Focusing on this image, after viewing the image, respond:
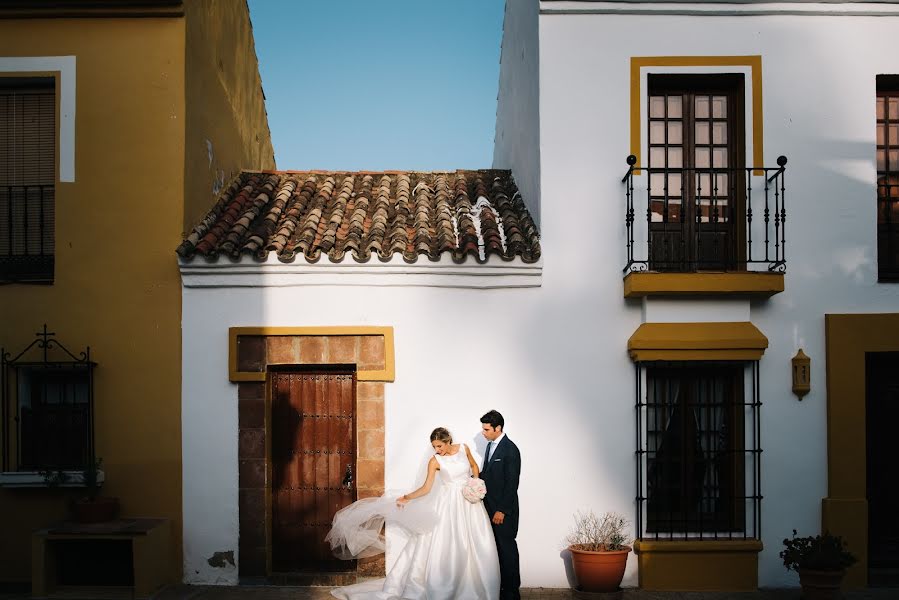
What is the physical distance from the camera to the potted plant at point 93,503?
9.17 m

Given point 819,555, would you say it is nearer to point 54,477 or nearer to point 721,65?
point 721,65

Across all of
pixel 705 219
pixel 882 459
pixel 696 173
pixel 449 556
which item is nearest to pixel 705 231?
pixel 705 219

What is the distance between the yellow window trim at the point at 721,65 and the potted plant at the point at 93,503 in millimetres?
6424

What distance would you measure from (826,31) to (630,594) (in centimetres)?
623

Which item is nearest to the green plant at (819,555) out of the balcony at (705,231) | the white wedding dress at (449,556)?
the balcony at (705,231)

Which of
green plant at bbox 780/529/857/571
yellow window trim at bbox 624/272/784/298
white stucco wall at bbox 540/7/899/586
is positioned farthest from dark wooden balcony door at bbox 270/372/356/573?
green plant at bbox 780/529/857/571

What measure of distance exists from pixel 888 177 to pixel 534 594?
231 inches

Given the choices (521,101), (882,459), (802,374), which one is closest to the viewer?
(802,374)

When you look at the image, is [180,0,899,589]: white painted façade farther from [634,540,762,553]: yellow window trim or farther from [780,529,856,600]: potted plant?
[780,529,856,600]: potted plant

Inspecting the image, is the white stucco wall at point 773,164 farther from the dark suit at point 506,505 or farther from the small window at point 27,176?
the small window at point 27,176

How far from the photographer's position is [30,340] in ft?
31.8

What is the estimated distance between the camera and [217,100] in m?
11.7

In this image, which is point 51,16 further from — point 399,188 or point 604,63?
point 604,63

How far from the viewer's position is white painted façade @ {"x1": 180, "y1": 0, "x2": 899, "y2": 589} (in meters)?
9.60
